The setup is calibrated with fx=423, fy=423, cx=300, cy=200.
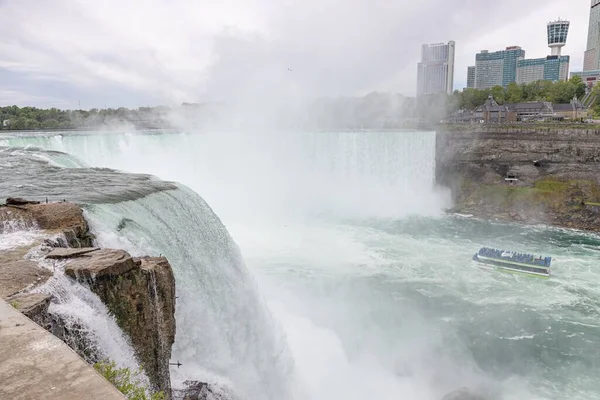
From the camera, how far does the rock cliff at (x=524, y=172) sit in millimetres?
29328

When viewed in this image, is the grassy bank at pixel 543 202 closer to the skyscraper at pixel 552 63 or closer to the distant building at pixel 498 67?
the skyscraper at pixel 552 63

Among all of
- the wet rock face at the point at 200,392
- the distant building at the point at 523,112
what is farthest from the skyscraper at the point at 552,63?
the wet rock face at the point at 200,392

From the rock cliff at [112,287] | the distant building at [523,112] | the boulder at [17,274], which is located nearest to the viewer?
the rock cliff at [112,287]

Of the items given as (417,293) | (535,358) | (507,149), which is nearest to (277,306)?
(417,293)

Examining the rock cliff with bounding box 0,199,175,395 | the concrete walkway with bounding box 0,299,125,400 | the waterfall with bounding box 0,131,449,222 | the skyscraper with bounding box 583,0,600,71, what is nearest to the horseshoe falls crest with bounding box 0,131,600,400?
the waterfall with bounding box 0,131,449,222

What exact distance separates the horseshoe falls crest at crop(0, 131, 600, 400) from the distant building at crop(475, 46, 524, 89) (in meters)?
170

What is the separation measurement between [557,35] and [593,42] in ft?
164

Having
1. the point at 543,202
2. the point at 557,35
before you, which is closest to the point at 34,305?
the point at 543,202

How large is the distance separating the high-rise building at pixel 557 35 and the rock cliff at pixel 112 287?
183 metres

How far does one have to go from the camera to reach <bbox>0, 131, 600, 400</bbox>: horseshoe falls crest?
8.88 meters

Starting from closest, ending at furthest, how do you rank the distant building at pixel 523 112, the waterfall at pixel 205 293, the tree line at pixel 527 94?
the waterfall at pixel 205 293 < the distant building at pixel 523 112 < the tree line at pixel 527 94

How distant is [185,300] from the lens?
25.7 ft

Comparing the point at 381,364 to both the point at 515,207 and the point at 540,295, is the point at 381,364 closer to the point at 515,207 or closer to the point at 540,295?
the point at 540,295

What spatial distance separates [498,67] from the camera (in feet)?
587
